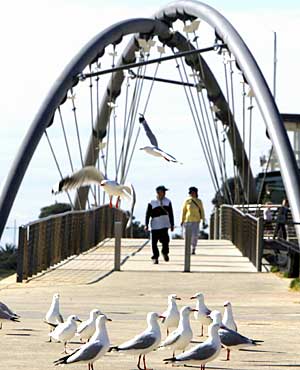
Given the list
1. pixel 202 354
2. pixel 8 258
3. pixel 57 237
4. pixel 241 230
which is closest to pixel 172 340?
pixel 202 354

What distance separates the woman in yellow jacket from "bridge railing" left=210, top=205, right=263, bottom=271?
46.0 inches

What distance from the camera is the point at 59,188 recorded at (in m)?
26.2

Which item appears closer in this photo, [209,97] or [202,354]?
[202,354]

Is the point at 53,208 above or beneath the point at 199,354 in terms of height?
above

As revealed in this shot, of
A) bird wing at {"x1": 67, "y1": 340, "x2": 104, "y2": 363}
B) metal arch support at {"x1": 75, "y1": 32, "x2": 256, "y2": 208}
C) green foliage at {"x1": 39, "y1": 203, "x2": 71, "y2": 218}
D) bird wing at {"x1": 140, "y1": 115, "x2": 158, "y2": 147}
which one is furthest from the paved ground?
green foliage at {"x1": 39, "y1": 203, "x2": 71, "y2": 218}

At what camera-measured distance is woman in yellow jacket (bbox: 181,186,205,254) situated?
92.9 feet

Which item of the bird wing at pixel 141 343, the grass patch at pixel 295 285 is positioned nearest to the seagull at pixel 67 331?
the bird wing at pixel 141 343

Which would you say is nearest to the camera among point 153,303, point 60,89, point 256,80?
point 153,303

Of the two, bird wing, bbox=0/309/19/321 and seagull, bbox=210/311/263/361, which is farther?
bird wing, bbox=0/309/19/321

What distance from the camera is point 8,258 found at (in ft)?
101

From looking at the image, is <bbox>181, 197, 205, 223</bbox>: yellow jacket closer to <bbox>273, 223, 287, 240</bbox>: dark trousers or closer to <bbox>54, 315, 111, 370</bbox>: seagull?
<bbox>273, 223, 287, 240</bbox>: dark trousers

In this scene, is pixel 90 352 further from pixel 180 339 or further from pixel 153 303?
pixel 153 303

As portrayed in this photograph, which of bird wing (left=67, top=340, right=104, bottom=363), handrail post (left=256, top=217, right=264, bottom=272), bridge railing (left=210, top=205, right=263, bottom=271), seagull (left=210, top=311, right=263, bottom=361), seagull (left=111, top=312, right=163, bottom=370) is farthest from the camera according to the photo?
bridge railing (left=210, top=205, right=263, bottom=271)

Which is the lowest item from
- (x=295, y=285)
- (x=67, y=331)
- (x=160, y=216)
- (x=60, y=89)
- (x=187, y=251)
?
(x=67, y=331)
